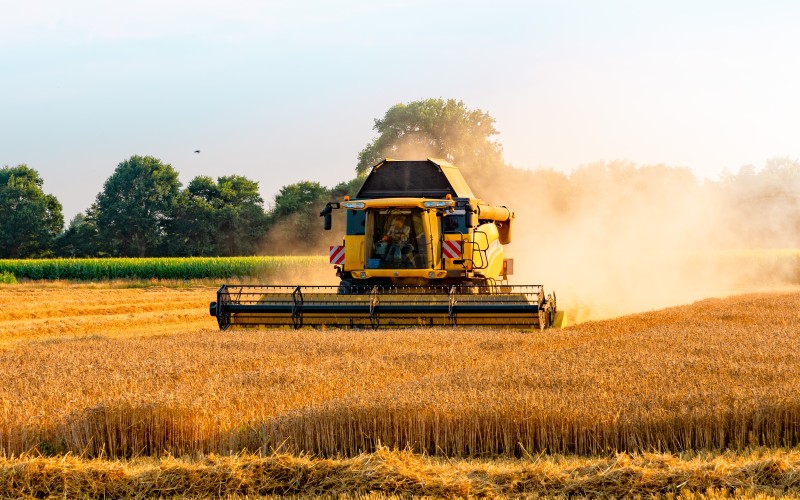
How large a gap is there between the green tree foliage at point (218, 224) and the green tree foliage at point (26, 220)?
831 cm

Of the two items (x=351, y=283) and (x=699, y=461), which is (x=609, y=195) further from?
(x=699, y=461)

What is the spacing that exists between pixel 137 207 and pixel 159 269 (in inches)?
870

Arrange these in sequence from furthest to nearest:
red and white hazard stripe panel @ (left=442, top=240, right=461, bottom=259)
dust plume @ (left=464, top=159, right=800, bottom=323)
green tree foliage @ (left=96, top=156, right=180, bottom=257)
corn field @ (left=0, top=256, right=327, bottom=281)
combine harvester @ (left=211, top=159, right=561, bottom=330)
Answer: green tree foliage @ (left=96, top=156, right=180, bottom=257) < corn field @ (left=0, top=256, right=327, bottom=281) < dust plume @ (left=464, top=159, right=800, bottom=323) < red and white hazard stripe panel @ (left=442, top=240, right=461, bottom=259) < combine harvester @ (left=211, top=159, right=561, bottom=330)

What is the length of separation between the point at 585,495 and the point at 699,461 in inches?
38.5

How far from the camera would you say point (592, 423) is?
7195mm

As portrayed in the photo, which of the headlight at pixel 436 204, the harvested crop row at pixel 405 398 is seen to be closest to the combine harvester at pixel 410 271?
the headlight at pixel 436 204

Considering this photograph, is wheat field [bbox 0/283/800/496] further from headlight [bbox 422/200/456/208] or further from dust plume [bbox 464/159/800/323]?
dust plume [bbox 464/159/800/323]

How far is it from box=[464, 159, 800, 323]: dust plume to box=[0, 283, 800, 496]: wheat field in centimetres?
865

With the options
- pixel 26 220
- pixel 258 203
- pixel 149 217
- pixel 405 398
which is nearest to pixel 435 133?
pixel 258 203

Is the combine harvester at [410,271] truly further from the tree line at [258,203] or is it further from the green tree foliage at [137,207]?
the green tree foliage at [137,207]

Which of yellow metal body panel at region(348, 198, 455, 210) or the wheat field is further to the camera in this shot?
yellow metal body panel at region(348, 198, 455, 210)

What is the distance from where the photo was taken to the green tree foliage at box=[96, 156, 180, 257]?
197ft

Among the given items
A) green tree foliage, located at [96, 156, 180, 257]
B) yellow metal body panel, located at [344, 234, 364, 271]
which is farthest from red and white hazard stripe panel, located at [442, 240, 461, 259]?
green tree foliage, located at [96, 156, 180, 257]

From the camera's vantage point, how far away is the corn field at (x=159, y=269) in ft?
131
